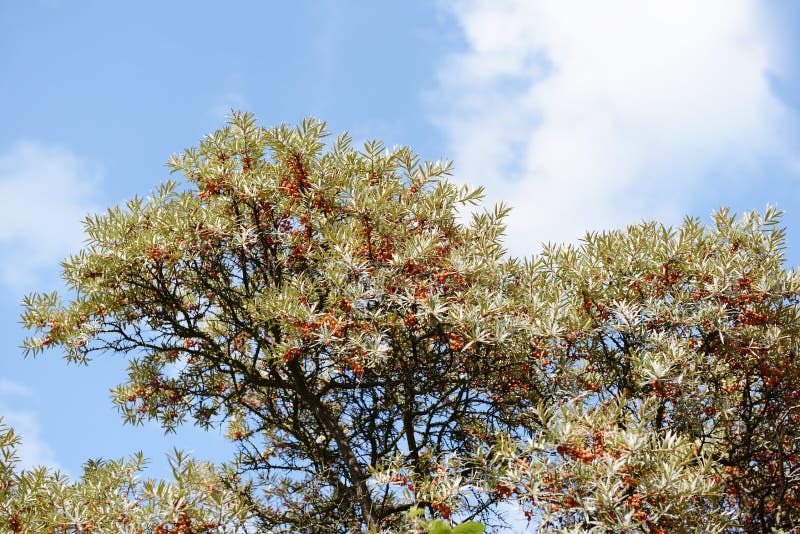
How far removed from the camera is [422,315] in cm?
Result: 839

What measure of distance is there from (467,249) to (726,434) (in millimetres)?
4202

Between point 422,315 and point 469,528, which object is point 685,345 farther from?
point 469,528

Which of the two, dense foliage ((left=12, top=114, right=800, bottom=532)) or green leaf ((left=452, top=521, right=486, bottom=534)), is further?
dense foliage ((left=12, top=114, right=800, bottom=532))

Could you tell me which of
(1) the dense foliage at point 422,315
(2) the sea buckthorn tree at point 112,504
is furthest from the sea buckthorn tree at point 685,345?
(2) the sea buckthorn tree at point 112,504

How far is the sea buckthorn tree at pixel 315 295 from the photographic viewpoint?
8477mm

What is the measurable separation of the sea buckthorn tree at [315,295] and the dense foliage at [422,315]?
3cm

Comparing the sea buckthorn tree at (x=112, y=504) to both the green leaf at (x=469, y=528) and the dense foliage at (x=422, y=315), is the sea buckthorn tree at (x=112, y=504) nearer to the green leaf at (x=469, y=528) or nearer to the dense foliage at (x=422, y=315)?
the dense foliage at (x=422, y=315)

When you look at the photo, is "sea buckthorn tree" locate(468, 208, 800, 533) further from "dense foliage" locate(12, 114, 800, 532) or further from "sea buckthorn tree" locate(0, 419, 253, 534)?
"sea buckthorn tree" locate(0, 419, 253, 534)

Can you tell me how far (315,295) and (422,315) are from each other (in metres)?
1.35

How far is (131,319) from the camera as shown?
9.85m

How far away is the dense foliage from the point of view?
8.47 metres

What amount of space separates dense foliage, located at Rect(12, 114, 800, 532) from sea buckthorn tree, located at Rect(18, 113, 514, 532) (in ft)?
0.11

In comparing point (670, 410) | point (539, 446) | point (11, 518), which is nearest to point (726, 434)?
point (670, 410)

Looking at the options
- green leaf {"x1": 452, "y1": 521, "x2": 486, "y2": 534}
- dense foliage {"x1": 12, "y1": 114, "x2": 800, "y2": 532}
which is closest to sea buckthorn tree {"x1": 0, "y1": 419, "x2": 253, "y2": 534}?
dense foliage {"x1": 12, "y1": 114, "x2": 800, "y2": 532}
